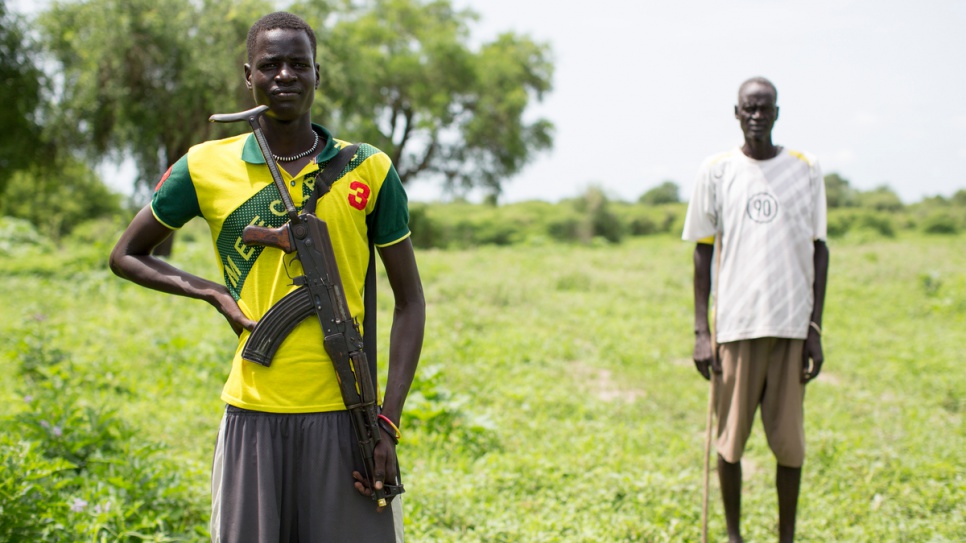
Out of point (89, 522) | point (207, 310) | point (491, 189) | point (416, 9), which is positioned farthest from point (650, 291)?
point (416, 9)

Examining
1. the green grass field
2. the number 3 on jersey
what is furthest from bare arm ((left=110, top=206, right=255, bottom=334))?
the green grass field

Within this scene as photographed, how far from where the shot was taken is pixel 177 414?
5.45 meters

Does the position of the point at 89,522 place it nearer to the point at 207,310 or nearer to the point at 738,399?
the point at 738,399

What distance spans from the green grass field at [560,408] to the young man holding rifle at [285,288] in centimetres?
162

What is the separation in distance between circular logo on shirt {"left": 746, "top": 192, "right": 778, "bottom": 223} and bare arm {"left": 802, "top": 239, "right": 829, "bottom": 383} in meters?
0.28

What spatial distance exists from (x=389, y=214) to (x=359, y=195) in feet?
0.31

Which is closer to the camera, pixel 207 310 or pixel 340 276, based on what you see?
pixel 340 276

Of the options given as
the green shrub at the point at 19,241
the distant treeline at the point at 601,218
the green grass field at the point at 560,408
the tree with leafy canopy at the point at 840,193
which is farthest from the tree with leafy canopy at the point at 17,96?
the tree with leafy canopy at the point at 840,193

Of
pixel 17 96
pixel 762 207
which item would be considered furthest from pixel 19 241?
pixel 762 207

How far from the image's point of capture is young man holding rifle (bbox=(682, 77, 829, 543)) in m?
3.58

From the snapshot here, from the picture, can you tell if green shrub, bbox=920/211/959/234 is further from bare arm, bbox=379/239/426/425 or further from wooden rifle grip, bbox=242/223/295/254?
wooden rifle grip, bbox=242/223/295/254

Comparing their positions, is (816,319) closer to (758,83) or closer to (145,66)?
(758,83)

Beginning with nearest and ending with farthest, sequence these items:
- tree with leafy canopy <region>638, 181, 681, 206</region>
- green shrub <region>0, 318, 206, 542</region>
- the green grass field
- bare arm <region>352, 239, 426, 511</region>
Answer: bare arm <region>352, 239, 426, 511</region>
green shrub <region>0, 318, 206, 542</region>
the green grass field
tree with leafy canopy <region>638, 181, 681, 206</region>

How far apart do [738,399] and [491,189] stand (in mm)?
24139
